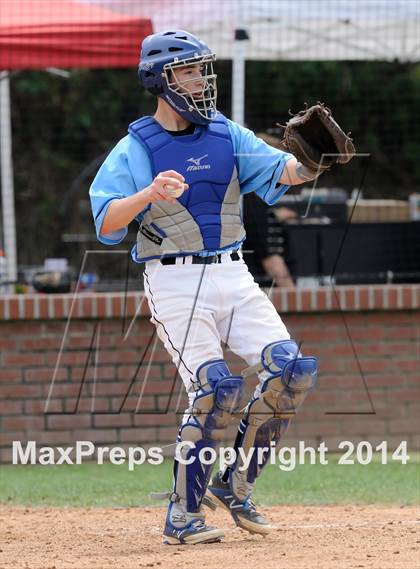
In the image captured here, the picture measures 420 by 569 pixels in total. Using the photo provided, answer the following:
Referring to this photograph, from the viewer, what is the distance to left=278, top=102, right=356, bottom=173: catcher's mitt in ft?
17.8

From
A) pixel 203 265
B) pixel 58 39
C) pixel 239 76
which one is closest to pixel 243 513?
pixel 203 265

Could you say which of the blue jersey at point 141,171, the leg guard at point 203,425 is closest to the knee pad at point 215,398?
the leg guard at point 203,425

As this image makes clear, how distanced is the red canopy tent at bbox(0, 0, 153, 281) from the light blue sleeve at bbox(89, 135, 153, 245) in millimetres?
4825

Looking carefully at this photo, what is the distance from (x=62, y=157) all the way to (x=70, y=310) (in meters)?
9.32

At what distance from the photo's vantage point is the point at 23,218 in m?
Result: 16.9

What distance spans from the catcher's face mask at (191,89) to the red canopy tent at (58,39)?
494 centimetres

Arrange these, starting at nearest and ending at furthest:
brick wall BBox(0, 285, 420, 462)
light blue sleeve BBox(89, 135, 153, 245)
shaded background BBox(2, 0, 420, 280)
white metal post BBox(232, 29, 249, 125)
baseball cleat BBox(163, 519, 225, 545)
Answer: light blue sleeve BBox(89, 135, 153, 245)
baseball cleat BBox(163, 519, 225, 545)
brick wall BBox(0, 285, 420, 462)
white metal post BBox(232, 29, 249, 125)
shaded background BBox(2, 0, 420, 280)

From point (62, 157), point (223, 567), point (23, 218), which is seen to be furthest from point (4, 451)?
point (62, 157)

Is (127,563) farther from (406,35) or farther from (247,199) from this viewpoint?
(406,35)

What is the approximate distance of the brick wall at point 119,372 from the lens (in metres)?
8.87

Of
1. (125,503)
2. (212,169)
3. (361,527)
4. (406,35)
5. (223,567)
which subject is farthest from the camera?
(406,35)

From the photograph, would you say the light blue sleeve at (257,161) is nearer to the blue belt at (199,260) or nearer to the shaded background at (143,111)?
the blue belt at (199,260)

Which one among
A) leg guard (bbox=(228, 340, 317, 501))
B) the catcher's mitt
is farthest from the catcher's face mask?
leg guard (bbox=(228, 340, 317, 501))

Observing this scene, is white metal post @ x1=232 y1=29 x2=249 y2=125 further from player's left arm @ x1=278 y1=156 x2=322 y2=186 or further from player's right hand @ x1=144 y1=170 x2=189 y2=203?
player's right hand @ x1=144 y1=170 x2=189 y2=203
